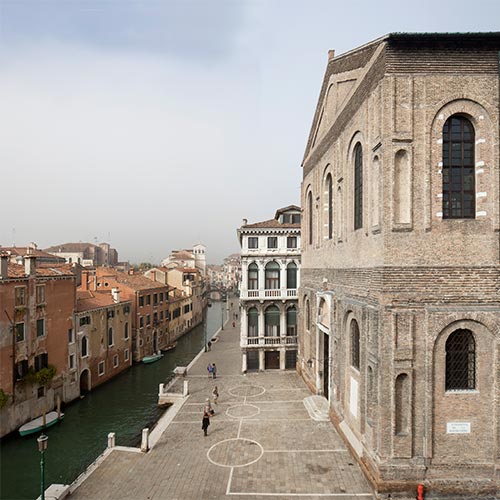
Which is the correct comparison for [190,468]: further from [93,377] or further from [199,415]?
[93,377]

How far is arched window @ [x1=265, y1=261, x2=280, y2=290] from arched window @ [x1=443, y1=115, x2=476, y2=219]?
57.8ft

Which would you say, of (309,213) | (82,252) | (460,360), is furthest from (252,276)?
(82,252)

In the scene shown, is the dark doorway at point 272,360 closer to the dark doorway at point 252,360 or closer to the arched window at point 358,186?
the dark doorway at point 252,360

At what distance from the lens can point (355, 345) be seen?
1513cm

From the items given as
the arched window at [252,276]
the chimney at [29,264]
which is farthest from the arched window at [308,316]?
the chimney at [29,264]

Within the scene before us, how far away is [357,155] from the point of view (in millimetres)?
15117

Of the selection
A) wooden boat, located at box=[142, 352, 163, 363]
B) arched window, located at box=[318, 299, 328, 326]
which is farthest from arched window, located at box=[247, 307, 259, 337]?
wooden boat, located at box=[142, 352, 163, 363]

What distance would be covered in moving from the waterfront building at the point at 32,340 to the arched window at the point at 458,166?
21422 mm

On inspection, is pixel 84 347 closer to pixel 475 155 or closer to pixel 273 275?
pixel 273 275

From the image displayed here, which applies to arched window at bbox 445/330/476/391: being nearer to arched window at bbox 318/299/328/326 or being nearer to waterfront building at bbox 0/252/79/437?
arched window at bbox 318/299/328/326

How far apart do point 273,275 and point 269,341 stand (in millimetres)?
5197

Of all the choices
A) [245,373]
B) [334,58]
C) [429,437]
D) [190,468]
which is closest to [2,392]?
[190,468]

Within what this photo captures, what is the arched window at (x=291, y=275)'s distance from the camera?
1136 inches

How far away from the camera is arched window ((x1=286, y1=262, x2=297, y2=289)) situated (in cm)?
2886
